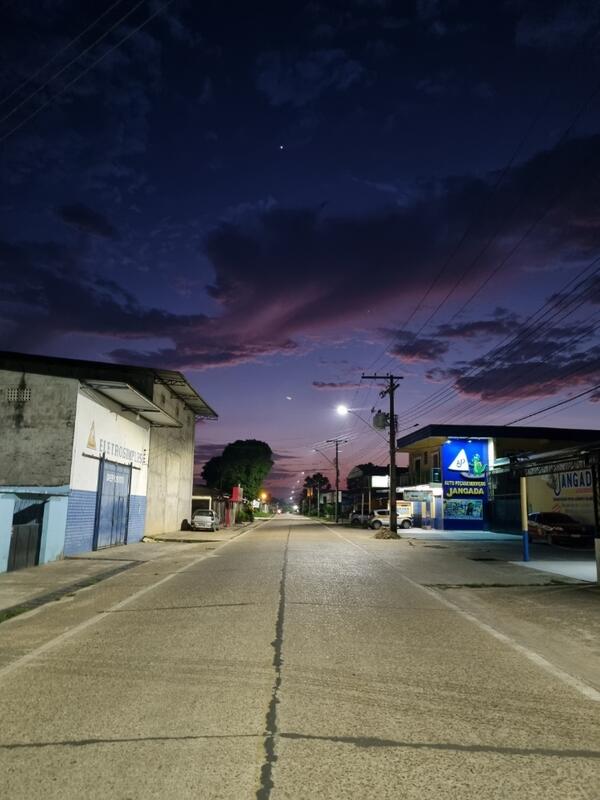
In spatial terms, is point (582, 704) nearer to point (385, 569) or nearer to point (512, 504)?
point (385, 569)

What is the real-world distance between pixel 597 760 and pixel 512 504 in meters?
43.1

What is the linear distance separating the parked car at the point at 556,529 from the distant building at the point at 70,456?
1884 centimetres

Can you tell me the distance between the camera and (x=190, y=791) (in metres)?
3.64

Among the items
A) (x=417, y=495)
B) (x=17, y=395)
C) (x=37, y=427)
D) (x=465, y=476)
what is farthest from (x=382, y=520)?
(x=17, y=395)

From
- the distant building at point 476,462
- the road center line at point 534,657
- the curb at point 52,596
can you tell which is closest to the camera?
the road center line at point 534,657

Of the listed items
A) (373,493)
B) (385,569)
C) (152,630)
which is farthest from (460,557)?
(373,493)

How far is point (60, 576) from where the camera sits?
15023mm

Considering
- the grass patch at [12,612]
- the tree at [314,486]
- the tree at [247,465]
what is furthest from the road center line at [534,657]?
the tree at [314,486]

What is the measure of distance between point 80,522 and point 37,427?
3803 mm

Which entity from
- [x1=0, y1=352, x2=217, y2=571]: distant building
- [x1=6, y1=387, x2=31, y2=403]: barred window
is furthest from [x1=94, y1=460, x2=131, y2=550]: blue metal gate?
[x1=6, y1=387, x2=31, y2=403]: barred window

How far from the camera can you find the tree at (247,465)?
85.1 metres

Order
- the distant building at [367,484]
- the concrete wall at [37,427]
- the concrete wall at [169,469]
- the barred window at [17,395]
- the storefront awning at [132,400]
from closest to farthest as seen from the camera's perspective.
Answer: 1. the concrete wall at [37,427]
2. the barred window at [17,395]
3. the storefront awning at [132,400]
4. the concrete wall at [169,469]
5. the distant building at [367,484]

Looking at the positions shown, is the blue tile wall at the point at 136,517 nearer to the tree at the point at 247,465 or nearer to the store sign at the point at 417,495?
the store sign at the point at 417,495

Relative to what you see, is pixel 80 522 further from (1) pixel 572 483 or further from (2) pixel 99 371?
(1) pixel 572 483
